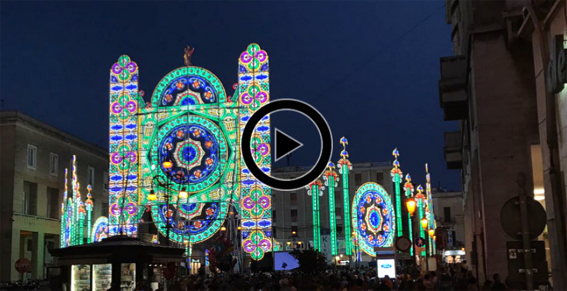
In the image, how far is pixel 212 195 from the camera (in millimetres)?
41281

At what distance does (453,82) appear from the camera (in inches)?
948

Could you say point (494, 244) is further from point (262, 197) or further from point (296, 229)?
point (296, 229)

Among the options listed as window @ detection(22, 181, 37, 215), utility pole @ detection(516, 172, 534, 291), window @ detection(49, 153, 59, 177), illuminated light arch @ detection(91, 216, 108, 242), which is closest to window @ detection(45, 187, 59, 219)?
window @ detection(49, 153, 59, 177)

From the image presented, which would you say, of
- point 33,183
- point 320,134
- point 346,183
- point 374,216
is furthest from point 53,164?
point 320,134

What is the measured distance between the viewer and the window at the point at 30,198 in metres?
52.9

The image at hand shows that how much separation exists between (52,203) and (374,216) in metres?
26.1

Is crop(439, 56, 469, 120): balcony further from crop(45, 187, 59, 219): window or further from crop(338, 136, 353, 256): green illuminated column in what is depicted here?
crop(45, 187, 59, 219): window

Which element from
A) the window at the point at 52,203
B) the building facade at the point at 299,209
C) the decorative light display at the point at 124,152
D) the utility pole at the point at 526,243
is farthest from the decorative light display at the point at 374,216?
the utility pole at the point at 526,243

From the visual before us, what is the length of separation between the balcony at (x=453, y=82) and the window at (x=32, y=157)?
36772mm

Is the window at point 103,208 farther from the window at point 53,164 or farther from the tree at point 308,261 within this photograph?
the tree at point 308,261

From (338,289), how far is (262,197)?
81.8ft

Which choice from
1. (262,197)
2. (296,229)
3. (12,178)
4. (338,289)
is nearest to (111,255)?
(338,289)

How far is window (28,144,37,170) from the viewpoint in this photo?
52.6 m

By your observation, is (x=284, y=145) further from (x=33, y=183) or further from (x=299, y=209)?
(x=299, y=209)
